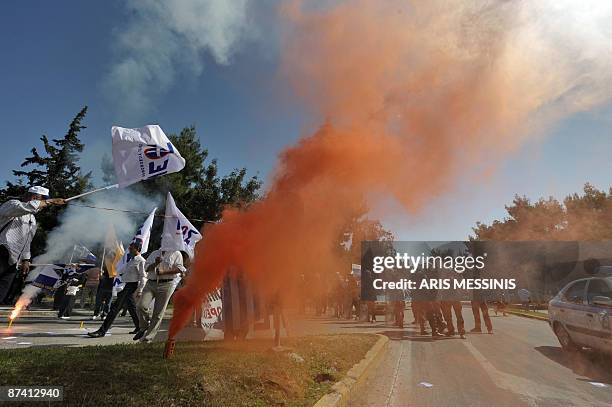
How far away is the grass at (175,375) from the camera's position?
3848 mm

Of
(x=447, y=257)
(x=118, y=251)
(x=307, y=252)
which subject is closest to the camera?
(x=307, y=252)

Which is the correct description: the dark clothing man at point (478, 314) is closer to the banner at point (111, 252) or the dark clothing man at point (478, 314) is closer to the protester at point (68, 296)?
the banner at point (111, 252)

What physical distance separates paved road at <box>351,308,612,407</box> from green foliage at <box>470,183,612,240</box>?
931 inches

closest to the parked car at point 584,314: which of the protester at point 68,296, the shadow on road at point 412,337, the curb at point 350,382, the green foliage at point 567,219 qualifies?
the shadow on road at point 412,337

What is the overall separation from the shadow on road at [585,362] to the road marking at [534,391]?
118 centimetres

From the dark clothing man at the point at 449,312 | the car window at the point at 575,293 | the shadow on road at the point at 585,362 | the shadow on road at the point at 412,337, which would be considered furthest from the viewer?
the dark clothing man at the point at 449,312

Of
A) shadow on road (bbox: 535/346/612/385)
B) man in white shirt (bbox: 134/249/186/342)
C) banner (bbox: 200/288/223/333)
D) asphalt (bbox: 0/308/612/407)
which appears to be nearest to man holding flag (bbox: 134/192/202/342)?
man in white shirt (bbox: 134/249/186/342)

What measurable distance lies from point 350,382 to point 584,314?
5.68 metres

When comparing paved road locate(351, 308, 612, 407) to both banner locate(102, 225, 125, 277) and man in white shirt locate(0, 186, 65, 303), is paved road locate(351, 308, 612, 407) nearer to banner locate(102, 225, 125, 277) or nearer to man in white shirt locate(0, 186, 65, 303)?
man in white shirt locate(0, 186, 65, 303)

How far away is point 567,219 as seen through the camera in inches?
1250

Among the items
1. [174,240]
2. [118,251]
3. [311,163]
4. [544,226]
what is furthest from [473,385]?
[544,226]

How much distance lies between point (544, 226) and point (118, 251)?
103ft

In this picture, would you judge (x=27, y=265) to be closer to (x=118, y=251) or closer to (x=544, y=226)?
(x=118, y=251)

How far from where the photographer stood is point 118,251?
42.0 feet
